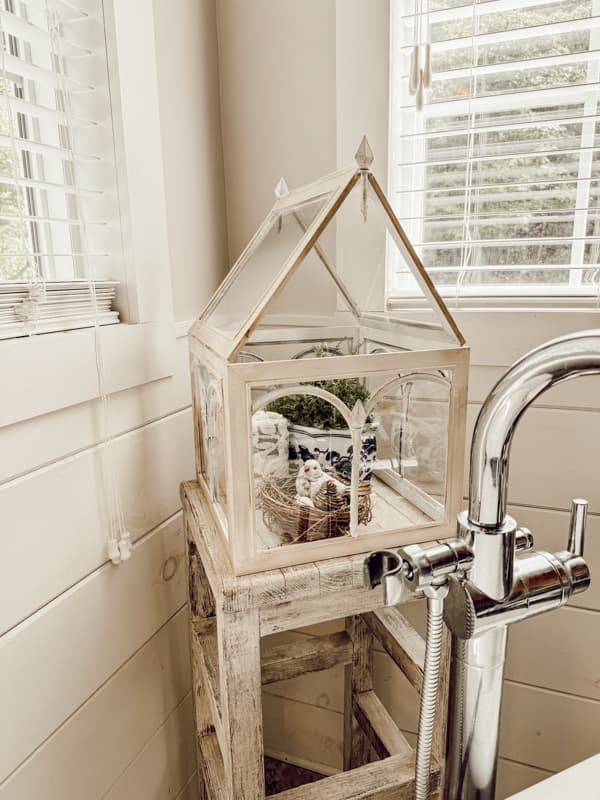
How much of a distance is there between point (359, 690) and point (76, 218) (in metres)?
1.14

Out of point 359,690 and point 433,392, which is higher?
point 433,392

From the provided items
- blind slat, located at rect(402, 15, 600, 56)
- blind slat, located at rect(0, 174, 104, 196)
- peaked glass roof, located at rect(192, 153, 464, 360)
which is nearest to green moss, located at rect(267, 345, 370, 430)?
peaked glass roof, located at rect(192, 153, 464, 360)

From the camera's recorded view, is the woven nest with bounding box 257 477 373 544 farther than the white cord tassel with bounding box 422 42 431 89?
No

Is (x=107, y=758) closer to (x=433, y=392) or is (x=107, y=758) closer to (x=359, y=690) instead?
(x=359, y=690)

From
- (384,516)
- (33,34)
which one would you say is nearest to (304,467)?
(384,516)

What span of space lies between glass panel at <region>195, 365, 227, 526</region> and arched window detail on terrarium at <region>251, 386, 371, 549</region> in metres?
0.06

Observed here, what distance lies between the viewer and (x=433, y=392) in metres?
0.82

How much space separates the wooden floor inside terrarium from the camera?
777mm

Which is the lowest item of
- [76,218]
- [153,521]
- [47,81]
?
[153,521]

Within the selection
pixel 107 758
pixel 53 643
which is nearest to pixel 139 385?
pixel 53 643

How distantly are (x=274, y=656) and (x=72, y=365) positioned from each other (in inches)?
30.5

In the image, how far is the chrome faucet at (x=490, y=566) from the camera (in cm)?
55

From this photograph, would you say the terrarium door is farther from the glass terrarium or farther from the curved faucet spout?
the curved faucet spout

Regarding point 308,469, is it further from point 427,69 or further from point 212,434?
point 427,69
